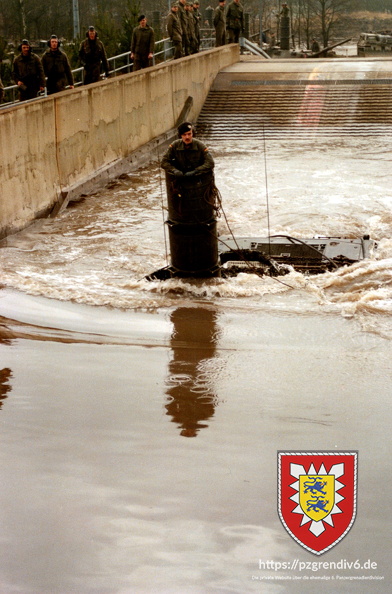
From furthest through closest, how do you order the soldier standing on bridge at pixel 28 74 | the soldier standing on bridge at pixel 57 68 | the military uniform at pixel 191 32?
the military uniform at pixel 191 32 → the soldier standing on bridge at pixel 57 68 → the soldier standing on bridge at pixel 28 74

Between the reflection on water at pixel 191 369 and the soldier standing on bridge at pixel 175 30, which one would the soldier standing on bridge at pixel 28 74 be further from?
the soldier standing on bridge at pixel 175 30

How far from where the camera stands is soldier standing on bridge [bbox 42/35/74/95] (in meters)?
15.5

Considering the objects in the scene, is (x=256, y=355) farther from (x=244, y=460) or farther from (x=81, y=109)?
(x=81, y=109)

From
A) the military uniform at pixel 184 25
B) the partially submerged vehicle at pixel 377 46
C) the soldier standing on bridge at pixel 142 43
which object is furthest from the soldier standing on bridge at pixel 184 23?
the partially submerged vehicle at pixel 377 46

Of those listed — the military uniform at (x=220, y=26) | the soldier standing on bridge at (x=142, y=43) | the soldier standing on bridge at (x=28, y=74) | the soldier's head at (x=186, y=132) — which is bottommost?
the soldier's head at (x=186, y=132)

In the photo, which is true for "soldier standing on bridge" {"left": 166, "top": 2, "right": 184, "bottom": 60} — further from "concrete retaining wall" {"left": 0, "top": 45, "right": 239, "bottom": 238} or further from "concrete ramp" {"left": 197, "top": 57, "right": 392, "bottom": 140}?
"concrete ramp" {"left": 197, "top": 57, "right": 392, "bottom": 140}

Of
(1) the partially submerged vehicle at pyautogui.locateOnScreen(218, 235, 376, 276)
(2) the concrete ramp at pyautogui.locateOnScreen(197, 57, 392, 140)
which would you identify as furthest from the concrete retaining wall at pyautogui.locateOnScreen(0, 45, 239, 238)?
(1) the partially submerged vehicle at pyautogui.locateOnScreen(218, 235, 376, 276)

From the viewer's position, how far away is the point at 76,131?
50.0 ft

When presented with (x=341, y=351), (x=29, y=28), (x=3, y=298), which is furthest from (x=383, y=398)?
(x=29, y=28)

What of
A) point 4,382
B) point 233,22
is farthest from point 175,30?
point 4,382

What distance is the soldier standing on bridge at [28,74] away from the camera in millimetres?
14820

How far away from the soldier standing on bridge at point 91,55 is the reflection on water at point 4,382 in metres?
11.8

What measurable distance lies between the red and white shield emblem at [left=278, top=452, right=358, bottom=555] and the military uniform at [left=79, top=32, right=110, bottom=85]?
45.5 feet

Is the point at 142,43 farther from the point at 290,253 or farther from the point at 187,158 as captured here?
the point at 187,158
